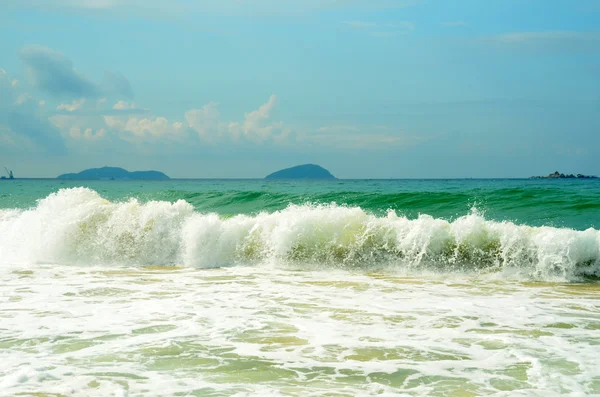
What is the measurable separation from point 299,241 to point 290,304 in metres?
4.80

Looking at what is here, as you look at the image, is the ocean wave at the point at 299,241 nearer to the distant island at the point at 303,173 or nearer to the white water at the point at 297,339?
the white water at the point at 297,339

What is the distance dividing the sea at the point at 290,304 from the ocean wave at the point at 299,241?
37 millimetres

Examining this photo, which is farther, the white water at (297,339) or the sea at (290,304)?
the sea at (290,304)

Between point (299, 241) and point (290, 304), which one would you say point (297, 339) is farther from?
point (299, 241)

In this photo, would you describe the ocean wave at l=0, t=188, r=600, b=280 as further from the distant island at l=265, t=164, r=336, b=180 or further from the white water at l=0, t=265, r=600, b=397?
the distant island at l=265, t=164, r=336, b=180

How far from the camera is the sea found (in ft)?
16.9

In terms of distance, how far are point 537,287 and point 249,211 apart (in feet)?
53.2

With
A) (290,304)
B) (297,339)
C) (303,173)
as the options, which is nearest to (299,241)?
(290,304)

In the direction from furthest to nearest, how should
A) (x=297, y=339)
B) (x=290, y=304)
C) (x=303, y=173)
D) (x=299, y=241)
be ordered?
1. (x=303, y=173)
2. (x=299, y=241)
3. (x=290, y=304)
4. (x=297, y=339)

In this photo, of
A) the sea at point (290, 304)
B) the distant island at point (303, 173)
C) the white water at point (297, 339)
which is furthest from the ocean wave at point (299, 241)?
the distant island at point (303, 173)

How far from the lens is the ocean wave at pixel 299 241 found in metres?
11.8

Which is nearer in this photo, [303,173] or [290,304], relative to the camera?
[290,304]

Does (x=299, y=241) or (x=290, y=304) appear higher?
(x=299, y=241)

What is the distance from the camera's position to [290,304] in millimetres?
8297
